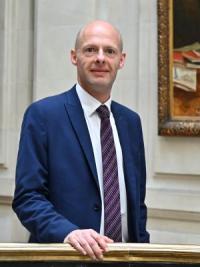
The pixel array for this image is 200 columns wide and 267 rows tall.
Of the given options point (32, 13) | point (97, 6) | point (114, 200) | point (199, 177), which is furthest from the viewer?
point (32, 13)

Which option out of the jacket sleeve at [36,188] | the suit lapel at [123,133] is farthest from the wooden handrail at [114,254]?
the suit lapel at [123,133]

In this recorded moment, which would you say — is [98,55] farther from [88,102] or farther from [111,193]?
[111,193]

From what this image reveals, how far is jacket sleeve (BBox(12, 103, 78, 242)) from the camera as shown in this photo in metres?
2.09

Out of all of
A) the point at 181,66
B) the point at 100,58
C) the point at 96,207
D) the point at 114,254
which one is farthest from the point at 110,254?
the point at 181,66

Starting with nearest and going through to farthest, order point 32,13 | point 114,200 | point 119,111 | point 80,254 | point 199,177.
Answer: point 80,254
point 114,200
point 119,111
point 199,177
point 32,13

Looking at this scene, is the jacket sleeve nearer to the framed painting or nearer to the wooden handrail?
the wooden handrail

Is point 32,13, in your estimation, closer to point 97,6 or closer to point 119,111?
point 97,6

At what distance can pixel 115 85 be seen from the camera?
534 cm

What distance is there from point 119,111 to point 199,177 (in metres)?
2.60

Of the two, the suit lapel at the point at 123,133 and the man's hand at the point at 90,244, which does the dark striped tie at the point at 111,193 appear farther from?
the man's hand at the point at 90,244

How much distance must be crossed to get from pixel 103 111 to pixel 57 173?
0.99 feet

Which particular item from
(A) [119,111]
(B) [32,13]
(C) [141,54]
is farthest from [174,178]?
(A) [119,111]

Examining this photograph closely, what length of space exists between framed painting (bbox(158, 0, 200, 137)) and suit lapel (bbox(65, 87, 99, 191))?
261 cm

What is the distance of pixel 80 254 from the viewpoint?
1.93 meters
